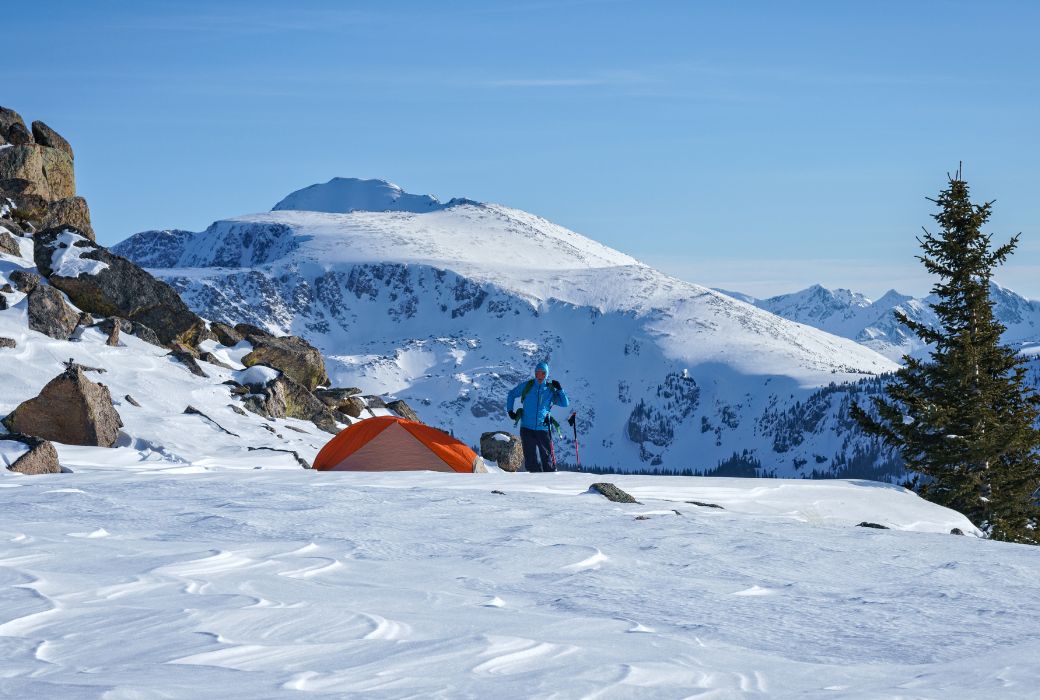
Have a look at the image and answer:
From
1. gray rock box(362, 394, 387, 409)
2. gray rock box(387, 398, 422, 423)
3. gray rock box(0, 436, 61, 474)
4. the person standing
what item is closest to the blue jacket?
the person standing

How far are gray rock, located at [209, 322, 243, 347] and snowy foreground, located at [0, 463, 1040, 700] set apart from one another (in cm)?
1801

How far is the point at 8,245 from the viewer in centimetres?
2412

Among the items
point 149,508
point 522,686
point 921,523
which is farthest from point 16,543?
point 921,523

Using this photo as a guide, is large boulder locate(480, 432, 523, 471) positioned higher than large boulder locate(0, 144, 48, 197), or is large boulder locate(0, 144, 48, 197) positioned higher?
large boulder locate(0, 144, 48, 197)

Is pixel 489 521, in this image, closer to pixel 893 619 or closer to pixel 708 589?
pixel 708 589

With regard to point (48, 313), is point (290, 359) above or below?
below

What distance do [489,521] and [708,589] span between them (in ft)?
9.66

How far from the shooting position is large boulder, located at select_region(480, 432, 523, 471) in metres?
22.6

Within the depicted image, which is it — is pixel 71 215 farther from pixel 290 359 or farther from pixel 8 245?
pixel 290 359

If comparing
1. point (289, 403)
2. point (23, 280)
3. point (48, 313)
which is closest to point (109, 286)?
point (23, 280)

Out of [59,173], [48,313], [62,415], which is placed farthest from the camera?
[59,173]

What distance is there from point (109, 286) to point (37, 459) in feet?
43.5

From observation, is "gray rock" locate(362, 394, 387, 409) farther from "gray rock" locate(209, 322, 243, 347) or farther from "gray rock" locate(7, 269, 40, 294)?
"gray rock" locate(7, 269, 40, 294)

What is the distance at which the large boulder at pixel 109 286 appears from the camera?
24188 mm
